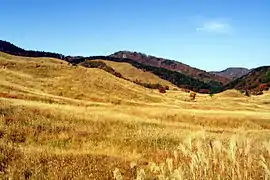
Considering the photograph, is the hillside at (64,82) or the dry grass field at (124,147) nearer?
the dry grass field at (124,147)

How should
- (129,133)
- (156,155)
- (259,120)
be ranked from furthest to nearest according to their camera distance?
(259,120) → (129,133) → (156,155)

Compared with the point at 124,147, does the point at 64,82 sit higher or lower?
higher

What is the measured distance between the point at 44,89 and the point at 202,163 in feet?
186

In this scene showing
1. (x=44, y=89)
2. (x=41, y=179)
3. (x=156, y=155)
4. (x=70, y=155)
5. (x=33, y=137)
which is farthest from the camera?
(x=44, y=89)

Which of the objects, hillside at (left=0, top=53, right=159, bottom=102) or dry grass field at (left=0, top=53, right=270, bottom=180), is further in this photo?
hillside at (left=0, top=53, right=159, bottom=102)

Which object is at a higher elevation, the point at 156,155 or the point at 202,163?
the point at 202,163

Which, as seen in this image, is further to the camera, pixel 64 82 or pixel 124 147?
pixel 64 82

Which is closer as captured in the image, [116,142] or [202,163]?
[202,163]

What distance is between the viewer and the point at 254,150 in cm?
1414

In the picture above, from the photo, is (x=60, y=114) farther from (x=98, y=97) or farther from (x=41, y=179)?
(x=98, y=97)

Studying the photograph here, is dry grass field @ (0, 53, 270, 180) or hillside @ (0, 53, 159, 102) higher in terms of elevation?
hillside @ (0, 53, 159, 102)

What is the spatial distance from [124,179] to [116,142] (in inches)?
289

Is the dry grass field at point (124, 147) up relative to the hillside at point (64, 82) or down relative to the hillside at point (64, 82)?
down

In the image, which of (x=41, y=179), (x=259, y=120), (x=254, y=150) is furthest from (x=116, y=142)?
(x=259, y=120)
